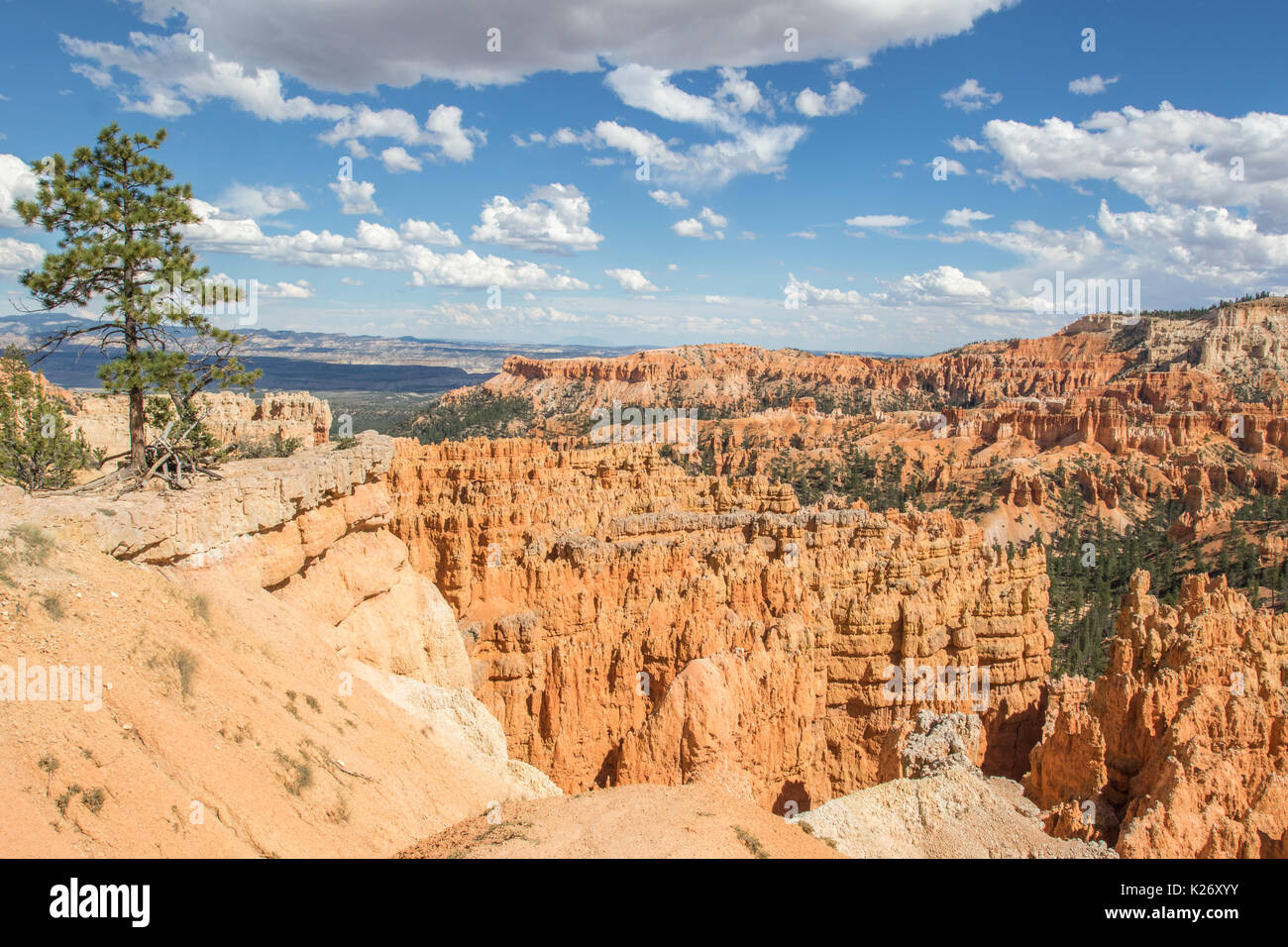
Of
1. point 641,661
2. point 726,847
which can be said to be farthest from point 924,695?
point 726,847

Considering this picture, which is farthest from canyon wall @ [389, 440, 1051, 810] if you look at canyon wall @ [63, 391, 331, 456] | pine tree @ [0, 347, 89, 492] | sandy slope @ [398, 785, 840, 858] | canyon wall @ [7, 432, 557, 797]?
pine tree @ [0, 347, 89, 492]

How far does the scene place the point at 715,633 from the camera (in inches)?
819

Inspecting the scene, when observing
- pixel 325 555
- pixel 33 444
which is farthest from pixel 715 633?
pixel 33 444

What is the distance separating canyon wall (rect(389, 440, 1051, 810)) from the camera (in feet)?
61.6

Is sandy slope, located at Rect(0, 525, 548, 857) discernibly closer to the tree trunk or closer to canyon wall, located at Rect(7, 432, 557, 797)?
canyon wall, located at Rect(7, 432, 557, 797)

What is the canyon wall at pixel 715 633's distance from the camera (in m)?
18.8

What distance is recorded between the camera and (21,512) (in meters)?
9.16

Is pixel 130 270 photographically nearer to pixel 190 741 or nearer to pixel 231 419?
pixel 190 741

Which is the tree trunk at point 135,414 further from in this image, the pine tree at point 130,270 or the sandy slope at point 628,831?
the sandy slope at point 628,831

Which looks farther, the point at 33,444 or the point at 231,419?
the point at 231,419

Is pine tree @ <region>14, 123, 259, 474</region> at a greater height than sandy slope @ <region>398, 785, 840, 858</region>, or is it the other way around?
pine tree @ <region>14, 123, 259, 474</region>

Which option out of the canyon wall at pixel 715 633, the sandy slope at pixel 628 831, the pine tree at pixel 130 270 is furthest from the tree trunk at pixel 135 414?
the canyon wall at pixel 715 633
